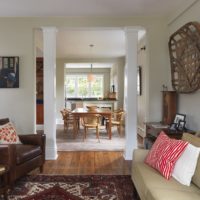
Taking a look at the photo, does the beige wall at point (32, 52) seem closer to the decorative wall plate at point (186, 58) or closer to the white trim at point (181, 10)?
the white trim at point (181, 10)

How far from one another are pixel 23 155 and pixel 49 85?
1607 mm

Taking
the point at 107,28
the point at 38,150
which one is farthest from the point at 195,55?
the point at 38,150

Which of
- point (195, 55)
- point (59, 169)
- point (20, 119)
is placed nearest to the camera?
point (195, 55)

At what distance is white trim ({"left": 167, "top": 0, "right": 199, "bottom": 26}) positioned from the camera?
11.2 feet

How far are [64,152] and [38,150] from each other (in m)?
1.41

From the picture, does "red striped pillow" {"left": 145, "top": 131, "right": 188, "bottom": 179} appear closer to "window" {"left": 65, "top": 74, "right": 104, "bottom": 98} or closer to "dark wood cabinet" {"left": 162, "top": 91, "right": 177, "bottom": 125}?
"dark wood cabinet" {"left": 162, "top": 91, "right": 177, "bottom": 125}

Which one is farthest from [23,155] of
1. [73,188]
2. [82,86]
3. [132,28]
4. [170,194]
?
[82,86]

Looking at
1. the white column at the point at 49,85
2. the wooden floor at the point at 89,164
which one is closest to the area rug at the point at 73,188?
the wooden floor at the point at 89,164

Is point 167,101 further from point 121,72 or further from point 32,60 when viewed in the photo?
point 121,72

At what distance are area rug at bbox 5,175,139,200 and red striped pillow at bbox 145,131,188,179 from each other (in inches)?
23.9

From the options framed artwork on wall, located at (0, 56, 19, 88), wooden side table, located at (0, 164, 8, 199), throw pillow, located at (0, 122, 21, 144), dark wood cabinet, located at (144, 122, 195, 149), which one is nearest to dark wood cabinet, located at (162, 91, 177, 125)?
dark wood cabinet, located at (144, 122, 195, 149)

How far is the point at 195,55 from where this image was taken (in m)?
3.15

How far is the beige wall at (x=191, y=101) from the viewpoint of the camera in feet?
10.7

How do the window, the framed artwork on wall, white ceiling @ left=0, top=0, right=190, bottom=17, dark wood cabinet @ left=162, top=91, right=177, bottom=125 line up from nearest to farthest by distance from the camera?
white ceiling @ left=0, top=0, right=190, bottom=17 → dark wood cabinet @ left=162, top=91, right=177, bottom=125 → the framed artwork on wall → the window
